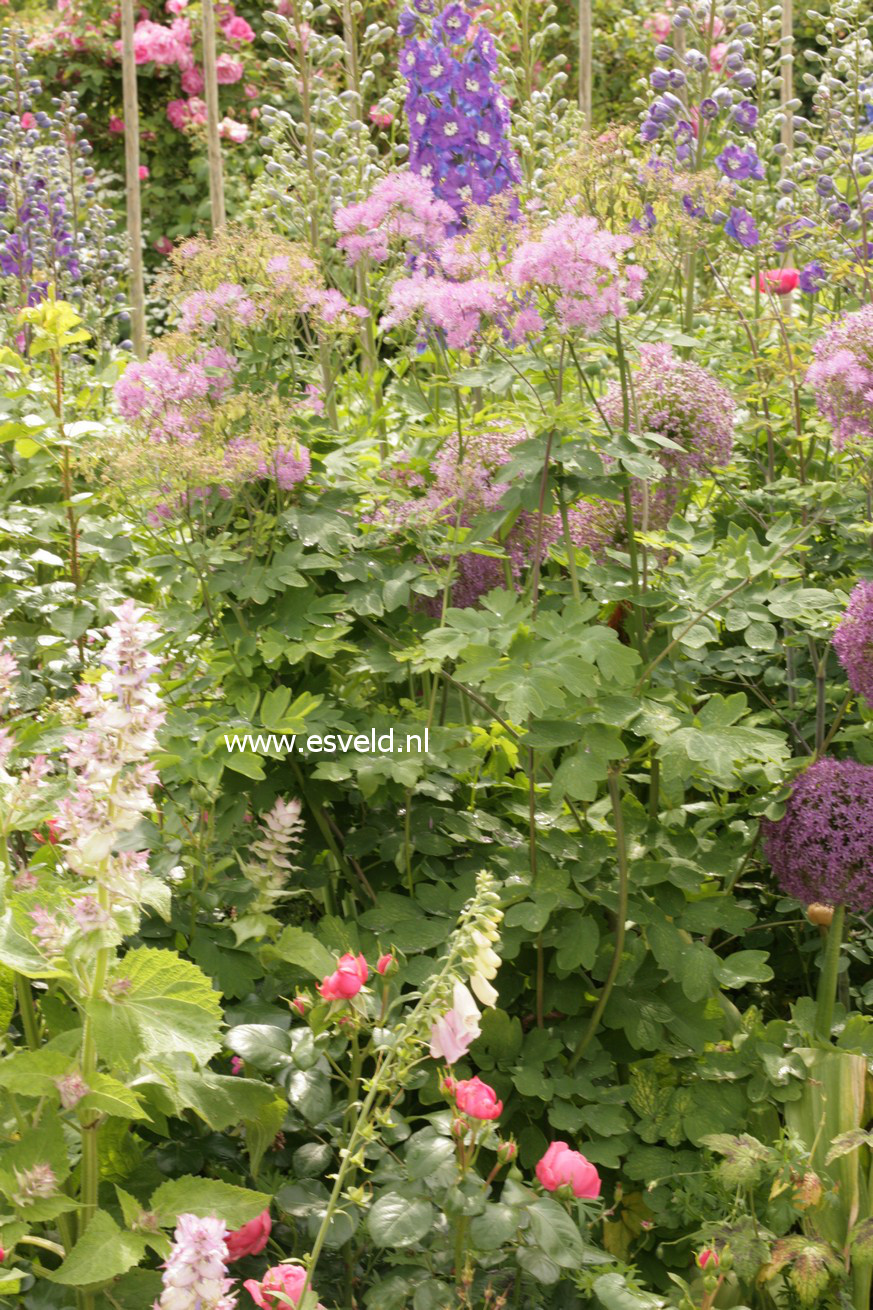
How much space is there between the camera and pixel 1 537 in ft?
8.64

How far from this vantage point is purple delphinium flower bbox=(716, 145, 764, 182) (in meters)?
2.69

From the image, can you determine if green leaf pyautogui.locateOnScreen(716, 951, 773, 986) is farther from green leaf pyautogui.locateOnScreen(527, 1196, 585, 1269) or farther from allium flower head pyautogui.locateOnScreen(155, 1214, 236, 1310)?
allium flower head pyautogui.locateOnScreen(155, 1214, 236, 1310)

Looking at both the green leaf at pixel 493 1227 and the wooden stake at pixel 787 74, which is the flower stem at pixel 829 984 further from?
the wooden stake at pixel 787 74

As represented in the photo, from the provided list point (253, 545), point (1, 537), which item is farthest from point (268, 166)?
point (253, 545)

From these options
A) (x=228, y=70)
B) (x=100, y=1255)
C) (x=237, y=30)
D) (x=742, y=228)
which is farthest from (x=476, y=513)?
(x=237, y=30)

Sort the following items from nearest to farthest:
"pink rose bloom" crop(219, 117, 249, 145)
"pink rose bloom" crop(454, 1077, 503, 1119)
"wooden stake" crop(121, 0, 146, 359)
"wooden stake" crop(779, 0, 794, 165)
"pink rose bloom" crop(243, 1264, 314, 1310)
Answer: "pink rose bloom" crop(243, 1264, 314, 1310) < "pink rose bloom" crop(454, 1077, 503, 1119) < "wooden stake" crop(779, 0, 794, 165) < "wooden stake" crop(121, 0, 146, 359) < "pink rose bloom" crop(219, 117, 249, 145)

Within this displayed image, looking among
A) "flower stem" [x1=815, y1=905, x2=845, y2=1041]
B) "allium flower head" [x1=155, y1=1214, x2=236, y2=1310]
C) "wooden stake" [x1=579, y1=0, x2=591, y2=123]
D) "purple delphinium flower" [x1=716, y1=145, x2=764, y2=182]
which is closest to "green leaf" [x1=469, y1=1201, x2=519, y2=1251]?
"allium flower head" [x1=155, y1=1214, x2=236, y2=1310]

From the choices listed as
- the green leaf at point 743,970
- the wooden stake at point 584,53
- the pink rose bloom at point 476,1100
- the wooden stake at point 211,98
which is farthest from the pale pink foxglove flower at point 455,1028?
the wooden stake at point 584,53

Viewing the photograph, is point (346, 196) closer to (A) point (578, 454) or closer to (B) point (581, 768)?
(A) point (578, 454)

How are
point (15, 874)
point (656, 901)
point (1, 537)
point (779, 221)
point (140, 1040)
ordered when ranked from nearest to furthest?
1. point (140, 1040)
2. point (15, 874)
3. point (656, 901)
4. point (1, 537)
5. point (779, 221)

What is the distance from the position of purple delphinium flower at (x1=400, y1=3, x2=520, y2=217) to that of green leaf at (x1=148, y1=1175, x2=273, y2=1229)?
69.5 inches

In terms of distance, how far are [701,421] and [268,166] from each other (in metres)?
1.34

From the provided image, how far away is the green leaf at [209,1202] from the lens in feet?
4.74

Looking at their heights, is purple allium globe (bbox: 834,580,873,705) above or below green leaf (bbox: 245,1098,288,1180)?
above
